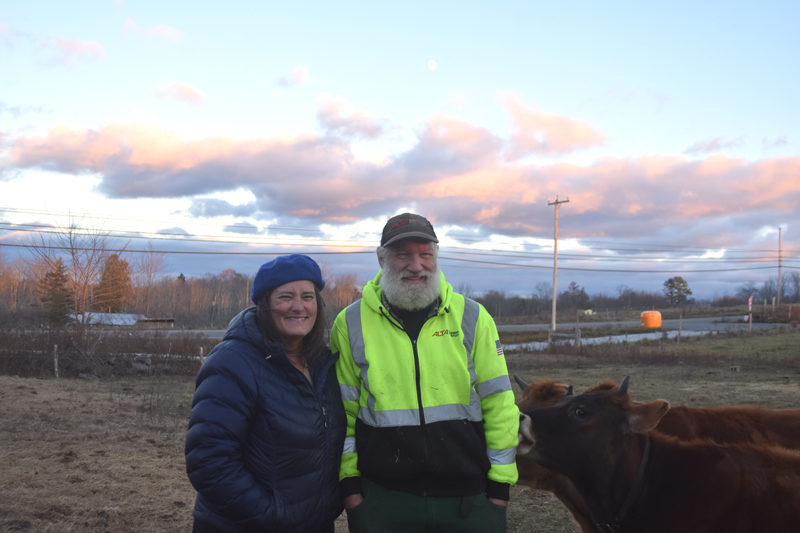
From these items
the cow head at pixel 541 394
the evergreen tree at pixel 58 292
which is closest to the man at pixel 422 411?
the cow head at pixel 541 394

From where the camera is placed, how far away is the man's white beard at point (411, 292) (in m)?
2.96

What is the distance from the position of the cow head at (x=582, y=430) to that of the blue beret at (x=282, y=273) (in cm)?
168

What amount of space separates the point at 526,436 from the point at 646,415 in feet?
2.39

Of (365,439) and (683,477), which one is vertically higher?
(365,439)

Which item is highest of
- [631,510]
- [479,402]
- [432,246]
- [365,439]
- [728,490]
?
[432,246]

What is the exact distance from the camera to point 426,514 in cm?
275

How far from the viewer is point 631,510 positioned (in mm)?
3500

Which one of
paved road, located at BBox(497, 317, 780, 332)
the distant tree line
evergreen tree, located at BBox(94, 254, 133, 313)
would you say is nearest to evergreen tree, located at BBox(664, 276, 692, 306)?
the distant tree line

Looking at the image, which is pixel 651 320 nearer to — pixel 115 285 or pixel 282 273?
pixel 115 285

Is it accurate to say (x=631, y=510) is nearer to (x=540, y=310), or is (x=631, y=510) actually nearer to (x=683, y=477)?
(x=683, y=477)

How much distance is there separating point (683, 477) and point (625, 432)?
1.33 ft

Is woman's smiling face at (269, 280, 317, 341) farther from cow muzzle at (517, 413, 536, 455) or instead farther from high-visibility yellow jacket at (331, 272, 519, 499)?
cow muzzle at (517, 413, 536, 455)

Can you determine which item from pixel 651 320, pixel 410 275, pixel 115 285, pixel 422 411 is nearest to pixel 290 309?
pixel 410 275

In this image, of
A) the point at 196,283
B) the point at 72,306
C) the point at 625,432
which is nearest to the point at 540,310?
the point at 196,283
